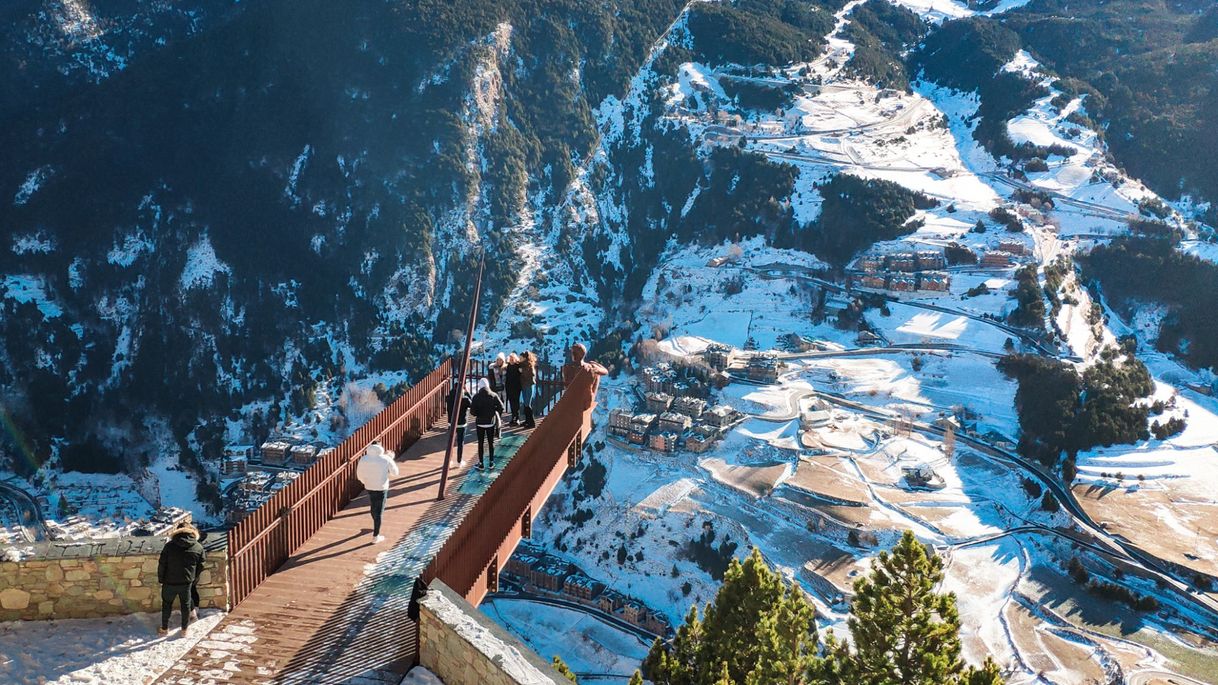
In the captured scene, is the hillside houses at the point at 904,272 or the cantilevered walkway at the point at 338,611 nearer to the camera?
the cantilevered walkway at the point at 338,611

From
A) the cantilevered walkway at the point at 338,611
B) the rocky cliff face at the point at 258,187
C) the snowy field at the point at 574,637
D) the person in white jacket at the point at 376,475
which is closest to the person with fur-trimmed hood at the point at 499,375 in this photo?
the cantilevered walkway at the point at 338,611

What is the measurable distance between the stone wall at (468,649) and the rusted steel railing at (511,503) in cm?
44

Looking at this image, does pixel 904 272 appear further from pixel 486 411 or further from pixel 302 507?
pixel 302 507

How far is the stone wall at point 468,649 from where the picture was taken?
7.71m

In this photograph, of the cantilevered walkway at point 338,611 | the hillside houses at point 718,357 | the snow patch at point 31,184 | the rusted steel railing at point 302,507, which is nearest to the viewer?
the cantilevered walkway at point 338,611

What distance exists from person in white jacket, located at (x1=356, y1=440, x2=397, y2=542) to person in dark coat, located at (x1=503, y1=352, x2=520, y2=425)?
467 centimetres

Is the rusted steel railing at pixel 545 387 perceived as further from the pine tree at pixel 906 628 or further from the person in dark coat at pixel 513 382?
the pine tree at pixel 906 628

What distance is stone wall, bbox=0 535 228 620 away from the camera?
10.1 m

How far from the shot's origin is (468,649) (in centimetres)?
825

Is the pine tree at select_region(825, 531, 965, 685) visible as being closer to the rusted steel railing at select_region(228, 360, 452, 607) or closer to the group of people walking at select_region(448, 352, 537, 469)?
the group of people walking at select_region(448, 352, 537, 469)

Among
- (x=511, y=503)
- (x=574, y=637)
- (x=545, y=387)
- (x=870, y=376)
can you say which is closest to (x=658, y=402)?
(x=870, y=376)

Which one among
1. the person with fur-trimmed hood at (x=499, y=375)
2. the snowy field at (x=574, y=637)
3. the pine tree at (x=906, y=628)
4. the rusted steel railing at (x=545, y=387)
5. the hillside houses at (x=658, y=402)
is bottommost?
the snowy field at (x=574, y=637)

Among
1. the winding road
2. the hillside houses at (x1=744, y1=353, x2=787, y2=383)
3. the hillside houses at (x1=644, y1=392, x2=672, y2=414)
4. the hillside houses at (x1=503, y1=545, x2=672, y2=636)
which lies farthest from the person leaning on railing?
the hillside houses at (x1=744, y1=353, x2=787, y2=383)

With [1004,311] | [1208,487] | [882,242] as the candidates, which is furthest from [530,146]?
[1208,487]
